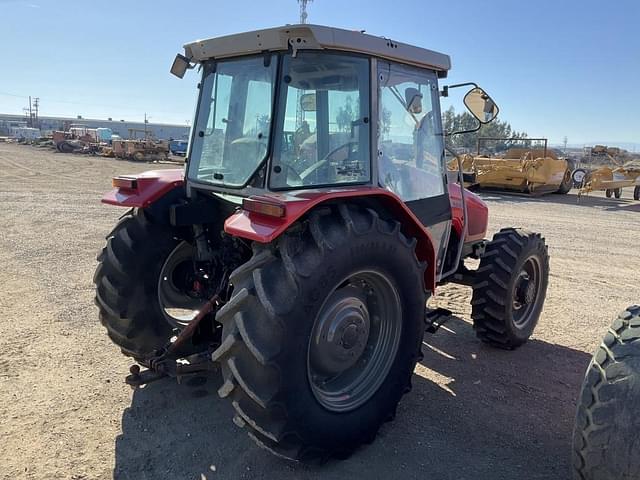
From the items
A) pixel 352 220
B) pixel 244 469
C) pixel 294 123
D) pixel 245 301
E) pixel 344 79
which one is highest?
pixel 344 79

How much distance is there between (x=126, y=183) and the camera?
11.9ft

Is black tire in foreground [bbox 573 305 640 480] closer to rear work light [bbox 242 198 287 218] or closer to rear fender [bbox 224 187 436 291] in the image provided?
rear fender [bbox 224 187 436 291]

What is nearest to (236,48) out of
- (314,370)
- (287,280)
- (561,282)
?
(287,280)

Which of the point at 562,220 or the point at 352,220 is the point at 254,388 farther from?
the point at 562,220

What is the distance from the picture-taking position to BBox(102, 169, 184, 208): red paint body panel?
3.49 meters

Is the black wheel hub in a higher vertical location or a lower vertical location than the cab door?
lower

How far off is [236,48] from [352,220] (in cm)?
134

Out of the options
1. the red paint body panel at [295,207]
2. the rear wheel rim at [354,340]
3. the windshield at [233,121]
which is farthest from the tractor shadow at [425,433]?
the windshield at [233,121]

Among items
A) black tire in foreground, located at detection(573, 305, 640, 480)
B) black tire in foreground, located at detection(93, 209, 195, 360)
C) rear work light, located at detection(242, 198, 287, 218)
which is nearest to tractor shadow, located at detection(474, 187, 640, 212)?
black tire in foreground, located at detection(93, 209, 195, 360)

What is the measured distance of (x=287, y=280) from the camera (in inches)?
101

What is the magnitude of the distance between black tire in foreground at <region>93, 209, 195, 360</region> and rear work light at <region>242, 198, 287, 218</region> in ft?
4.04

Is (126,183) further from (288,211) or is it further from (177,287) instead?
(288,211)

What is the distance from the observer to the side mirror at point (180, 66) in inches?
140

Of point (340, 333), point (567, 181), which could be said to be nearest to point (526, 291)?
point (340, 333)
